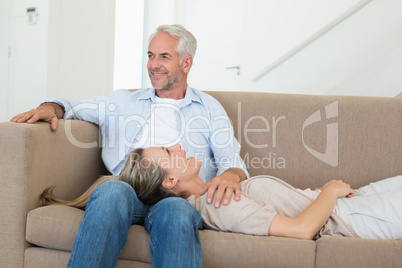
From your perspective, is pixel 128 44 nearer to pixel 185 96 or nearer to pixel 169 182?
pixel 185 96

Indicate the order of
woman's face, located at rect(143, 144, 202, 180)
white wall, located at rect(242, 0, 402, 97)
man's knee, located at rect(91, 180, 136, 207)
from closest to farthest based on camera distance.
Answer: man's knee, located at rect(91, 180, 136, 207) < woman's face, located at rect(143, 144, 202, 180) < white wall, located at rect(242, 0, 402, 97)

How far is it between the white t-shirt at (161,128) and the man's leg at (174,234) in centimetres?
63

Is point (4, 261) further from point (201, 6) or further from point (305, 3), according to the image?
point (201, 6)

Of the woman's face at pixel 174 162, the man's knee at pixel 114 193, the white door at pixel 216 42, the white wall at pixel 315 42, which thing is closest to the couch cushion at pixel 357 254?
the woman's face at pixel 174 162

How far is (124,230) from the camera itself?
1343mm

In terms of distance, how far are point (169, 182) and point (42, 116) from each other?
55cm

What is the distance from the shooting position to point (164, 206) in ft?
4.54

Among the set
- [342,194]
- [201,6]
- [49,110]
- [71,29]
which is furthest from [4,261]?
[201,6]

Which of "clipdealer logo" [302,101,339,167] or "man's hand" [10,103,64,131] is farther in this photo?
"clipdealer logo" [302,101,339,167]

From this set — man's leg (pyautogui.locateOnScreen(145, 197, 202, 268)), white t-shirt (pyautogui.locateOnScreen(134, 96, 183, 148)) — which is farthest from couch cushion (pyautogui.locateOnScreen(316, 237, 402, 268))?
white t-shirt (pyautogui.locateOnScreen(134, 96, 183, 148))

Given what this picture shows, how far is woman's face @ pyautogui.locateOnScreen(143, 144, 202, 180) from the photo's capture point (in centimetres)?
158

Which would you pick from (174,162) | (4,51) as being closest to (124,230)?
(174,162)

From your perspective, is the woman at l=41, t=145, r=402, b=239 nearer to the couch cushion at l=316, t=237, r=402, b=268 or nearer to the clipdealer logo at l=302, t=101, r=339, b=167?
the couch cushion at l=316, t=237, r=402, b=268

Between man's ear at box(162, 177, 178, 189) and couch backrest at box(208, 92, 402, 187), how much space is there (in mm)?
577
